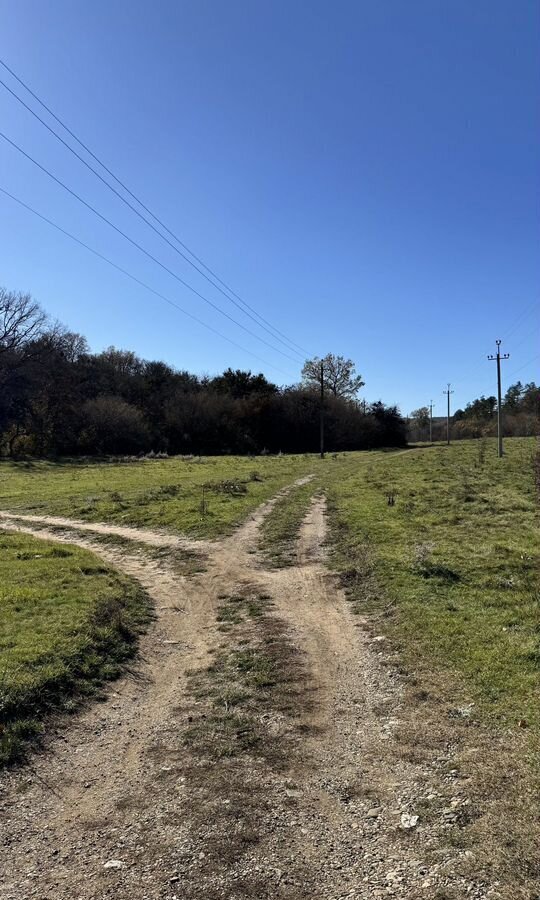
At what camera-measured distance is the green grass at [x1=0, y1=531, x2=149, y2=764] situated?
18.8ft

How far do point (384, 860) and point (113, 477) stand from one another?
31510 millimetres

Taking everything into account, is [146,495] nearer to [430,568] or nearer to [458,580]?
[430,568]

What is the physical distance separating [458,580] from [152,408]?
209 feet

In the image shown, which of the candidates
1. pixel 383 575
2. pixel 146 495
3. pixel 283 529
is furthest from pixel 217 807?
pixel 146 495

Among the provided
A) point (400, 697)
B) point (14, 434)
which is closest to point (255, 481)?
point (400, 697)

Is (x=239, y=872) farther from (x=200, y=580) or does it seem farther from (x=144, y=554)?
(x=144, y=554)

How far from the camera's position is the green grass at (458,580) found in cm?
617

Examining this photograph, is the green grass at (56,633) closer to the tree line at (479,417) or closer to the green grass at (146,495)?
the green grass at (146,495)

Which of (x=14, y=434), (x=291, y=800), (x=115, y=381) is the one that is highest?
(x=115, y=381)

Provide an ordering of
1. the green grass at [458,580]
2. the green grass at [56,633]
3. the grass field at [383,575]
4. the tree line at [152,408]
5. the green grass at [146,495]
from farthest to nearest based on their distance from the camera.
Result: the tree line at [152,408] → the green grass at [146,495] → the grass field at [383,575] → the green grass at [458,580] → the green grass at [56,633]

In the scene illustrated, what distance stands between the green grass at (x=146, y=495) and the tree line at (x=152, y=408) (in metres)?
19.0

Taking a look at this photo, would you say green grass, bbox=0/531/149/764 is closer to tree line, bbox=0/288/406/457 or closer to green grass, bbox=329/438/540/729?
green grass, bbox=329/438/540/729

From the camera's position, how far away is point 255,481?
28.9 meters

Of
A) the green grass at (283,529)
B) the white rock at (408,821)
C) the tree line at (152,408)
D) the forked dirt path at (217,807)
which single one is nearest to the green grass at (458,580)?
the forked dirt path at (217,807)
